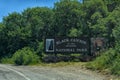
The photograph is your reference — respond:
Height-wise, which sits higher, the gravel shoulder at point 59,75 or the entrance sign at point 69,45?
the entrance sign at point 69,45

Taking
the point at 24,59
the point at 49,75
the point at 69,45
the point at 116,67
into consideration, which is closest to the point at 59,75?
the point at 49,75

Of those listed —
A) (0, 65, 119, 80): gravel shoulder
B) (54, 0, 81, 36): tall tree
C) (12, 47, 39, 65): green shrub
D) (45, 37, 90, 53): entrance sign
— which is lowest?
(0, 65, 119, 80): gravel shoulder

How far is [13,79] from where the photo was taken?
1836 cm

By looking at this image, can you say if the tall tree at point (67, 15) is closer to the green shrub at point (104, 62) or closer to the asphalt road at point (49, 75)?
the green shrub at point (104, 62)

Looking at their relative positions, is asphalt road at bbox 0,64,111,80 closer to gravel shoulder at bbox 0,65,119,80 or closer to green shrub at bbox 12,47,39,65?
gravel shoulder at bbox 0,65,119,80

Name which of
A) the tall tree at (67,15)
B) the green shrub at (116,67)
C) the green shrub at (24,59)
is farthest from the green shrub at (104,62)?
the tall tree at (67,15)

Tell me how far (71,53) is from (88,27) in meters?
13.9

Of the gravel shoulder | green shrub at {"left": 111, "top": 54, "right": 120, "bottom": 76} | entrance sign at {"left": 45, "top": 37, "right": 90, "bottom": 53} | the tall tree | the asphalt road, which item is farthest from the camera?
the tall tree

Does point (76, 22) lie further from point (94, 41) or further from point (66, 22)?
point (94, 41)

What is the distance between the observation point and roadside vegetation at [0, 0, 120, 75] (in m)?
27.4

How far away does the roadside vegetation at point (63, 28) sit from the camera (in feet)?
89.9

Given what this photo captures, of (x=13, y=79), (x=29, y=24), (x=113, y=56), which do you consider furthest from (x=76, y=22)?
(x=13, y=79)

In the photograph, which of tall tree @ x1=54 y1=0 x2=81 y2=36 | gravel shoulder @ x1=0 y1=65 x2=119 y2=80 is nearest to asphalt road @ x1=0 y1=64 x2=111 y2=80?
gravel shoulder @ x1=0 y1=65 x2=119 y2=80

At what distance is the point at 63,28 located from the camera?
55125 millimetres
